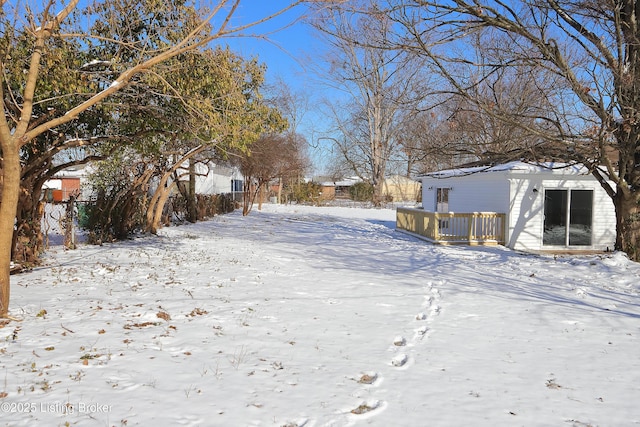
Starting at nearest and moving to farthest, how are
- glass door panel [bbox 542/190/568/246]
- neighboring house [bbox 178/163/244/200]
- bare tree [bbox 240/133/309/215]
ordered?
glass door panel [bbox 542/190/568/246]
bare tree [bbox 240/133/309/215]
neighboring house [bbox 178/163/244/200]

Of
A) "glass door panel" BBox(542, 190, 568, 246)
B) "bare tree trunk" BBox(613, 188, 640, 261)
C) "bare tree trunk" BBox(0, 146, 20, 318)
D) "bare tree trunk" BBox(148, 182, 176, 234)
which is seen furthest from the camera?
"bare tree trunk" BBox(148, 182, 176, 234)

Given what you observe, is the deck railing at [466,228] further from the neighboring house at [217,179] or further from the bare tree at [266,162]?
the neighboring house at [217,179]

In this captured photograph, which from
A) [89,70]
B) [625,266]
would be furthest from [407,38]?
[625,266]

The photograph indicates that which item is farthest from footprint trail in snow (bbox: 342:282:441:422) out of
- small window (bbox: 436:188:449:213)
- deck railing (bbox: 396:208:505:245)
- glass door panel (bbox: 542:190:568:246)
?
small window (bbox: 436:188:449:213)

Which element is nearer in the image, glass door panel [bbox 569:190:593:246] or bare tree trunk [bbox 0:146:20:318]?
bare tree trunk [bbox 0:146:20:318]

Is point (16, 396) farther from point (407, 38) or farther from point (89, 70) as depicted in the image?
point (407, 38)

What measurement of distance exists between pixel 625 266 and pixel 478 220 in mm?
5309

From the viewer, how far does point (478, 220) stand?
14.7m

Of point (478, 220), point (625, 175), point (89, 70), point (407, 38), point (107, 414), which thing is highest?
point (407, 38)

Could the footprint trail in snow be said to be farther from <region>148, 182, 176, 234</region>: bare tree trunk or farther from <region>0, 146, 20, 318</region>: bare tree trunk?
<region>148, 182, 176, 234</region>: bare tree trunk

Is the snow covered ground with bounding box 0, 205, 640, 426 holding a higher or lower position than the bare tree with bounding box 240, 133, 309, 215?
lower

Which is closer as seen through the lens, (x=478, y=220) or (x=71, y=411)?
(x=71, y=411)

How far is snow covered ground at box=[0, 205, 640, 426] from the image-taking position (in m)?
3.33

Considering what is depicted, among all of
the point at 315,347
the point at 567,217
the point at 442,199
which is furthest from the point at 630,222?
the point at 315,347
